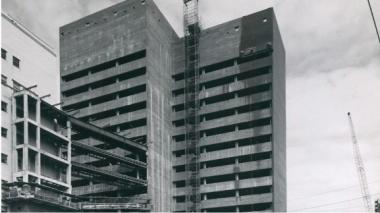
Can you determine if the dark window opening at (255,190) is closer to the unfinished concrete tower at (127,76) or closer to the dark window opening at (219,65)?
the unfinished concrete tower at (127,76)

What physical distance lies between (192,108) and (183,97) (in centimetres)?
421

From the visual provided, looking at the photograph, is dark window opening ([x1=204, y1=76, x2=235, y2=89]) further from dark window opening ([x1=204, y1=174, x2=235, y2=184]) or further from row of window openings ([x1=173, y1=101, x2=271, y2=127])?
dark window opening ([x1=204, y1=174, x2=235, y2=184])

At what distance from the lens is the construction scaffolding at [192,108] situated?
92.2 meters

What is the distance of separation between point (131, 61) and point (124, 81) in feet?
15.0

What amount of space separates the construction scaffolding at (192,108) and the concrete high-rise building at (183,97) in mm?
892

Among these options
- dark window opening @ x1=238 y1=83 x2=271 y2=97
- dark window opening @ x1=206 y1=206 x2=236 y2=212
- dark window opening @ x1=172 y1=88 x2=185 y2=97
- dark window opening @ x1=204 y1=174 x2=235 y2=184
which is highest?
dark window opening @ x1=172 y1=88 x2=185 y2=97

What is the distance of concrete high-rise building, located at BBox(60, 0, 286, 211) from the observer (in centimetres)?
9006

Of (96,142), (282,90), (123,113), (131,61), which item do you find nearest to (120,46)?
(131,61)

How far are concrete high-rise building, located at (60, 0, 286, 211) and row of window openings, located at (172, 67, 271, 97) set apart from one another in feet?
0.68

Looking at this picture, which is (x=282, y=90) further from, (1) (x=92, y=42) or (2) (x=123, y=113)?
(1) (x=92, y=42)

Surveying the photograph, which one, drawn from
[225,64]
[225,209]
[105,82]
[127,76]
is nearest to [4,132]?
[127,76]

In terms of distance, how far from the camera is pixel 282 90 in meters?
103

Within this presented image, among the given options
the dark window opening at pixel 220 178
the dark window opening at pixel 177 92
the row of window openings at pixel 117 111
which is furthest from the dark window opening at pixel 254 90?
the row of window openings at pixel 117 111

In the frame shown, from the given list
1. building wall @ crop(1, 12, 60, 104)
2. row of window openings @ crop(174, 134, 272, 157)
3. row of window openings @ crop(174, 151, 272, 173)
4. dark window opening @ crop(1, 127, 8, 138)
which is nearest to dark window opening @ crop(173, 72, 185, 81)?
row of window openings @ crop(174, 134, 272, 157)
